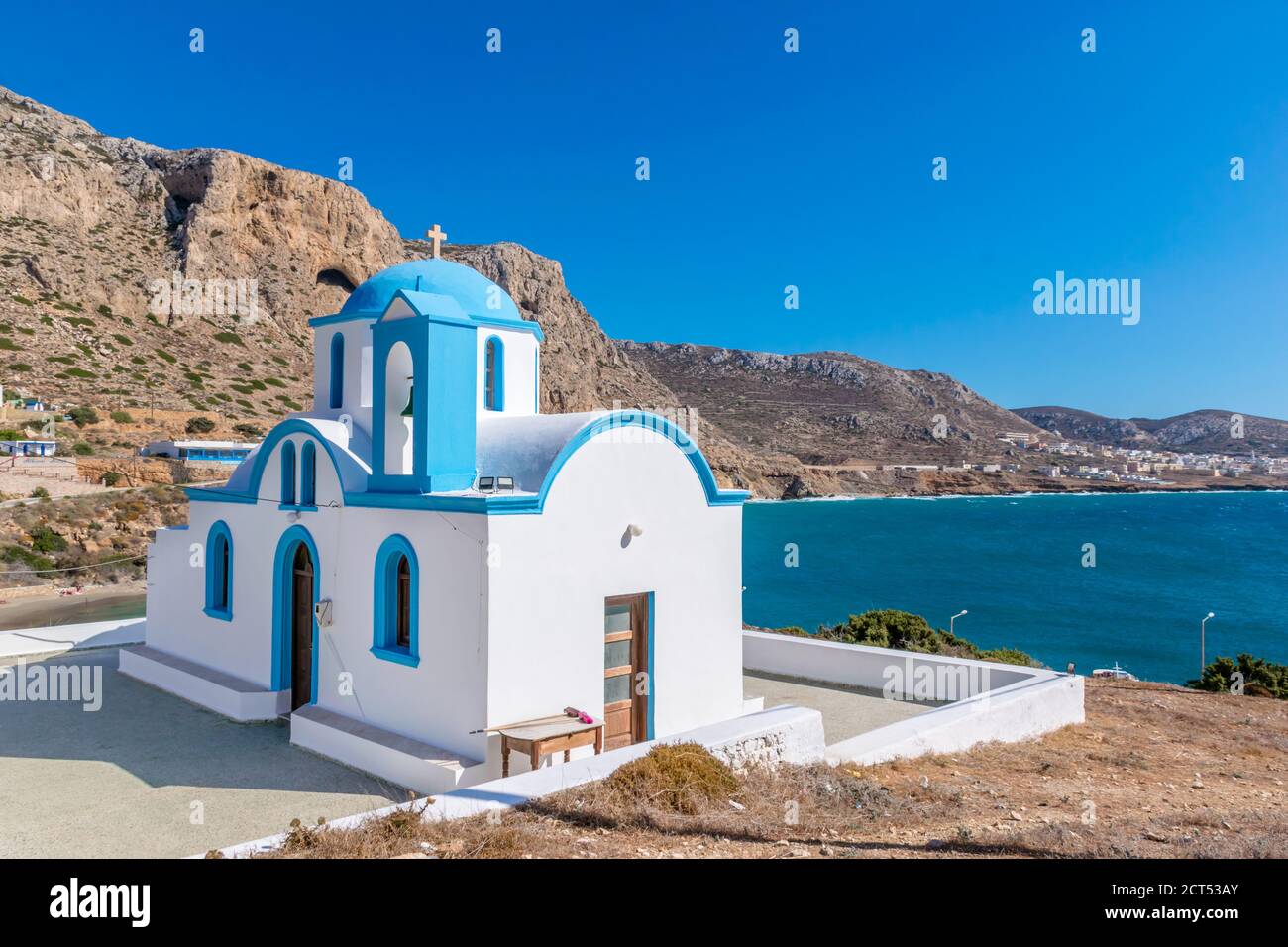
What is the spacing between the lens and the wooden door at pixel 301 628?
9.99 meters

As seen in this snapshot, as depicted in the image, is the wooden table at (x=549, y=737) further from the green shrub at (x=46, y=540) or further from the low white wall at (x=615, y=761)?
the green shrub at (x=46, y=540)

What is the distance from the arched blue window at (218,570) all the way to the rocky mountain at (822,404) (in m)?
97.1

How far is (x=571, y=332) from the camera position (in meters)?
89.8

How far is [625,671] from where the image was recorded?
9.07 meters

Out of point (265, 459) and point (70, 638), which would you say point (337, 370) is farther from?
point (70, 638)

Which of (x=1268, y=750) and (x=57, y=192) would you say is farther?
(x=57, y=192)

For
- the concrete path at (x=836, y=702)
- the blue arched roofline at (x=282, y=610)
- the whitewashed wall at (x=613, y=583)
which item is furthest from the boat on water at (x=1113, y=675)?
the blue arched roofline at (x=282, y=610)

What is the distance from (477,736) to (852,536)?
76454mm

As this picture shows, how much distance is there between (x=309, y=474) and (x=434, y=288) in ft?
8.89

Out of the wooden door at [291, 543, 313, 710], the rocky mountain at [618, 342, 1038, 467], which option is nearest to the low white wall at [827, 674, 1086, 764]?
the wooden door at [291, 543, 313, 710]

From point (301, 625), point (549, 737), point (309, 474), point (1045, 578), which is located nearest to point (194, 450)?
point (301, 625)

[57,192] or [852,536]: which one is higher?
[57,192]
